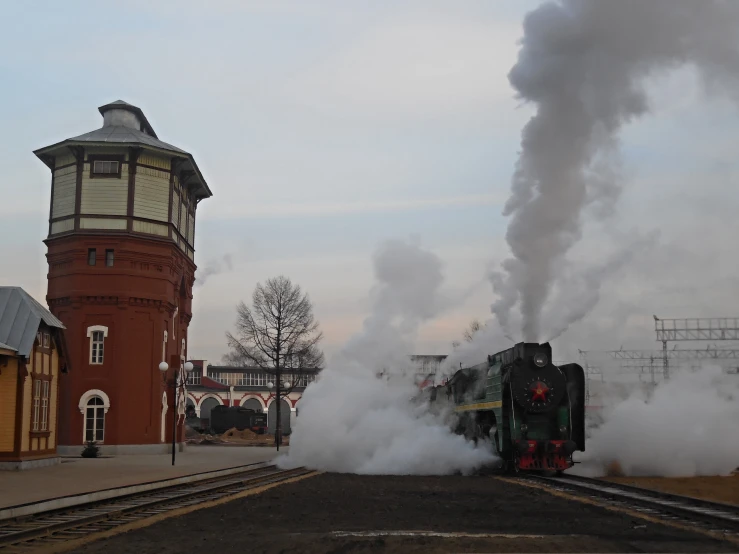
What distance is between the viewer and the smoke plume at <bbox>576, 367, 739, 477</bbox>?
79.9ft

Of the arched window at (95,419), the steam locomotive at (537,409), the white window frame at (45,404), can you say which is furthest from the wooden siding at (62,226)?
the steam locomotive at (537,409)

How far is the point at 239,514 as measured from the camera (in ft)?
46.2

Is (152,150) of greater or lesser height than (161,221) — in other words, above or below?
above

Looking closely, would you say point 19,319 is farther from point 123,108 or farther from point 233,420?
point 233,420

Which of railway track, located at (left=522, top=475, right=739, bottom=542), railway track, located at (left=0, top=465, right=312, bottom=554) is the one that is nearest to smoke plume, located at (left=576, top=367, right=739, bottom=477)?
railway track, located at (left=522, top=475, right=739, bottom=542)

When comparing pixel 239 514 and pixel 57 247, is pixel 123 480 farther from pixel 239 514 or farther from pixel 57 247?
pixel 57 247

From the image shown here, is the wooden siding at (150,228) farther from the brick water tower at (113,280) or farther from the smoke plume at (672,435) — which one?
the smoke plume at (672,435)

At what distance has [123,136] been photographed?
40812mm

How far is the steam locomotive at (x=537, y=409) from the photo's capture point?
72.0ft

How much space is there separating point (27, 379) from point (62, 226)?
13.9 m

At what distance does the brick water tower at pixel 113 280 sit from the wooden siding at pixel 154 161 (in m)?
0.05

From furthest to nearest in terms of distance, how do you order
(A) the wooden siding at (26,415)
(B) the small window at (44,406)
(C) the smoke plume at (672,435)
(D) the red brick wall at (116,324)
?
(D) the red brick wall at (116,324) < (B) the small window at (44,406) < (A) the wooden siding at (26,415) < (C) the smoke plume at (672,435)

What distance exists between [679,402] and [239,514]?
1689 centimetres

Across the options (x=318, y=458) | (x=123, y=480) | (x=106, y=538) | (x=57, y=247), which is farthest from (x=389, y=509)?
(x=57, y=247)
